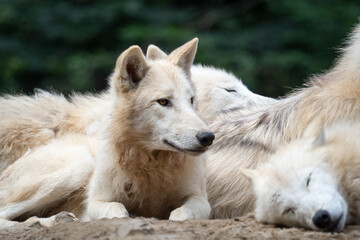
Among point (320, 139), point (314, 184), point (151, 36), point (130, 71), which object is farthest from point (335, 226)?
point (151, 36)

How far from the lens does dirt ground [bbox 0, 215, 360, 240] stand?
401 cm

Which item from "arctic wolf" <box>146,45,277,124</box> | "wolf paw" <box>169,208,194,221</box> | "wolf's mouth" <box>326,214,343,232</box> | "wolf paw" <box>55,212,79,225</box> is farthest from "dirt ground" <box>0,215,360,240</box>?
"arctic wolf" <box>146,45,277,124</box>

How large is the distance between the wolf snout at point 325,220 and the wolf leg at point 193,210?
99 cm

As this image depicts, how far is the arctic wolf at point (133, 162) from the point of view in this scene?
193 inches

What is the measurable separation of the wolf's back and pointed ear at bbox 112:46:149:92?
1.37 meters

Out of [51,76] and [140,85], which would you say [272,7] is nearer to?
[51,76]

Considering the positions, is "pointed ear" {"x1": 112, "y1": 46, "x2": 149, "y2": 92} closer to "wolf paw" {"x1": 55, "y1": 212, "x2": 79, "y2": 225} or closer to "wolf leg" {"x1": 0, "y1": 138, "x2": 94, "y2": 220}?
"wolf leg" {"x1": 0, "y1": 138, "x2": 94, "y2": 220}

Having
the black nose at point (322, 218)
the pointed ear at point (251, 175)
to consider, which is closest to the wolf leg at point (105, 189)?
the pointed ear at point (251, 175)

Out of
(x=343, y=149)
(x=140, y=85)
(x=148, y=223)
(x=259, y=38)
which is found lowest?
(x=148, y=223)

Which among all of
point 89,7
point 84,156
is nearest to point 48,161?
point 84,156

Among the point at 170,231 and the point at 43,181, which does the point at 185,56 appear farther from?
the point at 170,231

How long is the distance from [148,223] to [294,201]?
902mm

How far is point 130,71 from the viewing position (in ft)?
16.8

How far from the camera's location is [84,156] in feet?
18.5
